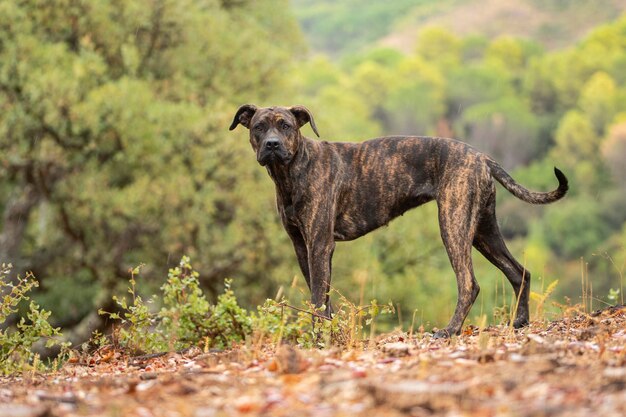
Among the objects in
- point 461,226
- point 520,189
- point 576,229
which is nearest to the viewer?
point 461,226

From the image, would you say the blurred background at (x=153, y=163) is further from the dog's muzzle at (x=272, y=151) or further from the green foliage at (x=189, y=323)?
the dog's muzzle at (x=272, y=151)

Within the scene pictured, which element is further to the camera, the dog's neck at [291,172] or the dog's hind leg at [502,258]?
the dog's hind leg at [502,258]

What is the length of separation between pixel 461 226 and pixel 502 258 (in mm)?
819

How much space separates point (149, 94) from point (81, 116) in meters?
1.76

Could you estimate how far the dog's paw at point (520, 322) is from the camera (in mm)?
8638

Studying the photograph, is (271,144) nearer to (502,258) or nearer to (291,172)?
(291,172)

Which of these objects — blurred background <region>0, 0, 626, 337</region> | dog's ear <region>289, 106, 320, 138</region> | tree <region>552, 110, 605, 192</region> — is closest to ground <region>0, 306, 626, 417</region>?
dog's ear <region>289, 106, 320, 138</region>

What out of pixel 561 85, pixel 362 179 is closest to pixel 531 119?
pixel 561 85

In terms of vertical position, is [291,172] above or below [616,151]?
below

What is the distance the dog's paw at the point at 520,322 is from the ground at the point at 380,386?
6.14 ft

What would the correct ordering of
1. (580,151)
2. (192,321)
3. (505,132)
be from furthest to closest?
1. (505,132)
2. (580,151)
3. (192,321)

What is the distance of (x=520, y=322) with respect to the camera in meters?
8.69

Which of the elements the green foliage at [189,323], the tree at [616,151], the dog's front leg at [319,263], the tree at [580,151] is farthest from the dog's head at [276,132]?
the tree at [580,151]

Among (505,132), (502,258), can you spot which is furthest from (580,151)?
(502,258)
